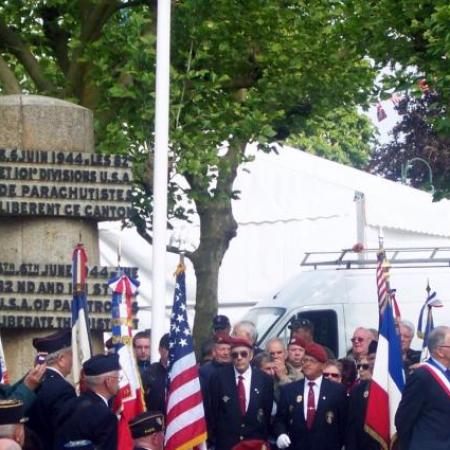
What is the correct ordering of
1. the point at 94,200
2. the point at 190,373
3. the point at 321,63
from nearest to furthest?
the point at 190,373
the point at 94,200
the point at 321,63

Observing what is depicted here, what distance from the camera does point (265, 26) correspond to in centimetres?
1809

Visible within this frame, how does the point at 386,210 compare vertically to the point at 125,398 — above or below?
above

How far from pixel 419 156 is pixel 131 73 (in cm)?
2817

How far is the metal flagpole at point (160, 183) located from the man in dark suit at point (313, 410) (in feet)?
5.71

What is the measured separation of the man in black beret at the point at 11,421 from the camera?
7750 millimetres

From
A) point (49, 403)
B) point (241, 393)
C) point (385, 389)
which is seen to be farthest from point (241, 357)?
point (49, 403)

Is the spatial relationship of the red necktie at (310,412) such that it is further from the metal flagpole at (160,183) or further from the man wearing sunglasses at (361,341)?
the metal flagpole at (160,183)

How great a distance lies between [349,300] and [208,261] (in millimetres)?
3460

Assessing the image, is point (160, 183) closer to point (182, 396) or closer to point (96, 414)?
point (182, 396)

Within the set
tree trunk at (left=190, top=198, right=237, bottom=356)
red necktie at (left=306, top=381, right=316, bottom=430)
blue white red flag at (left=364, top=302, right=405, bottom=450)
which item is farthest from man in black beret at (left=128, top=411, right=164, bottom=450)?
tree trunk at (left=190, top=198, right=237, bottom=356)

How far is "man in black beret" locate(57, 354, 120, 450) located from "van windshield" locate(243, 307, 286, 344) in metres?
8.04

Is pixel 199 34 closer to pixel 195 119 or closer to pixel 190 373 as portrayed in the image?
pixel 195 119

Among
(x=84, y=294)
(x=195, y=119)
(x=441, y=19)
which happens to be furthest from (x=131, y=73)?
(x=84, y=294)

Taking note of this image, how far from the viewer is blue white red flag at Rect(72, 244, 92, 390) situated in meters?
11.8
